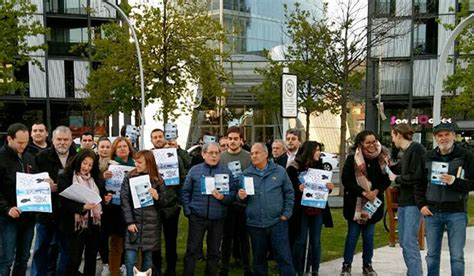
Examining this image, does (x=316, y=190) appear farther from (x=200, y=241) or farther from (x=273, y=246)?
(x=200, y=241)

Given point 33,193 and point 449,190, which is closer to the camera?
point 33,193

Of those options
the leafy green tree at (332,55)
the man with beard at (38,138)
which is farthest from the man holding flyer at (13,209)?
the leafy green tree at (332,55)

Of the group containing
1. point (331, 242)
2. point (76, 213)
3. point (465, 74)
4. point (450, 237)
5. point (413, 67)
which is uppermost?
point (413, 67)

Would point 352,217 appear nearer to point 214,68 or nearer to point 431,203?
point 431,203

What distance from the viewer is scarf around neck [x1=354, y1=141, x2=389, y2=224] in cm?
770

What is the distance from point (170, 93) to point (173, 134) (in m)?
14.1

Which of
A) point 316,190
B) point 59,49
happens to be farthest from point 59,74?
point 316,190

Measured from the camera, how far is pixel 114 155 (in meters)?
7.61

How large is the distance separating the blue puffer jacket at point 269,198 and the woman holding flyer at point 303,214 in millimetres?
494

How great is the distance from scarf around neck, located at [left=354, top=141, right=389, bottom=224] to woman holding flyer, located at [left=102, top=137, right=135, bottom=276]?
3.26m

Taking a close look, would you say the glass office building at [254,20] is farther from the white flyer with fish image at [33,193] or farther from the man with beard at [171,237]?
the white flyer with fish image at [33,193]

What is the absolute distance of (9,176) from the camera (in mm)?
6512

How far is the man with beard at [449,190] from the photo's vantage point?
643cm

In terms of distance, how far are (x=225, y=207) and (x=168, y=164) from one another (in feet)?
3.64
